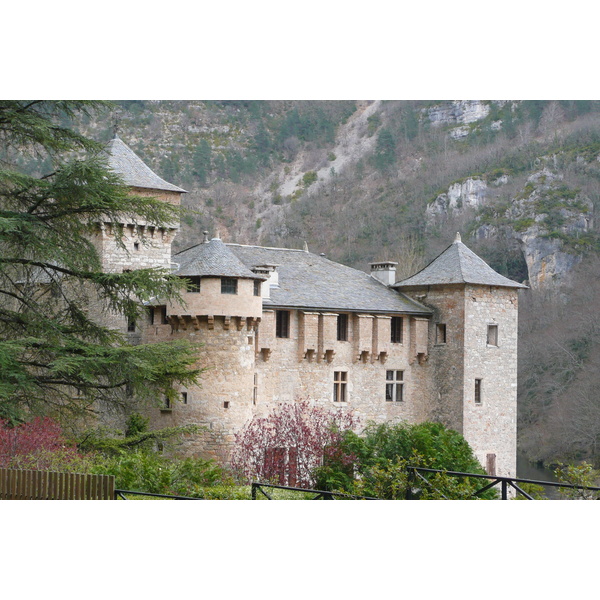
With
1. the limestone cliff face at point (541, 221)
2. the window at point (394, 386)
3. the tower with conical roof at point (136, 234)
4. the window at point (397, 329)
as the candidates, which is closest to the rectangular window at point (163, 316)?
the tower with conical roof at point (136, 234)

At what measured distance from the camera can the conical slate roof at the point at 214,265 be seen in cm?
2878

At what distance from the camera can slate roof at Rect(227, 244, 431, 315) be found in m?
32.0

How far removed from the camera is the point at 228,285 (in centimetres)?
2889

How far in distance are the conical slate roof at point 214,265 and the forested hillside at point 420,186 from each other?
80.1 ft

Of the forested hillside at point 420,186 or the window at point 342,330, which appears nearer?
the window at point 342,330

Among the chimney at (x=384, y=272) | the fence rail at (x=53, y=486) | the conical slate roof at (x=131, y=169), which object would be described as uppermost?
the conical slate roof at (x=131, y=169)

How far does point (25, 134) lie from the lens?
21031mm

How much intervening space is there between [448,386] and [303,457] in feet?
36.4

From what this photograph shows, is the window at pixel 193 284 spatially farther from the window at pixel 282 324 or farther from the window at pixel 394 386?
the window at pixel 394 386

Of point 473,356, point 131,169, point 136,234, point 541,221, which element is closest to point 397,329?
point 473,356

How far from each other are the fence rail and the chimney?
21.4m

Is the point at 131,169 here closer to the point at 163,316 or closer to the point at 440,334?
the point at 163,316

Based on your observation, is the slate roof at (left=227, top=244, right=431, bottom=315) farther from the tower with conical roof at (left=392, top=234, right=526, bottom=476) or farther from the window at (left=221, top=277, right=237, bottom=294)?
the window at (left=221, top=277, right=237, bottom=294)
